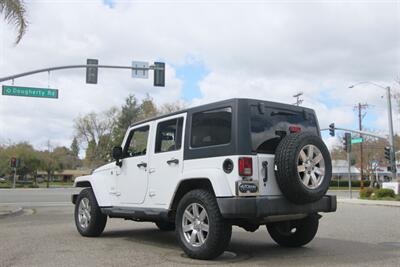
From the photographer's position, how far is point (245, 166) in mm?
6277

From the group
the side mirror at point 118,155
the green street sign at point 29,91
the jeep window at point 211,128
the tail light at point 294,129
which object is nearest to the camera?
the jeep window at point 211,128

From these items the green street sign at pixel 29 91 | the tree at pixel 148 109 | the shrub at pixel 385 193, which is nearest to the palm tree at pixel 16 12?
the green street sign at pixel 29 91

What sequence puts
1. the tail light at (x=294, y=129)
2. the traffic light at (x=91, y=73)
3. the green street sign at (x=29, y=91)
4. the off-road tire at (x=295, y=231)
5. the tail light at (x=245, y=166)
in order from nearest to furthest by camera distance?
the tail light at (x=245, y=166), the tail light at (x=294, y=129), the off-road tire at (x=295, y=231), the green street sign at (x=29, y=91), the traffic light at (x=91, y=73)

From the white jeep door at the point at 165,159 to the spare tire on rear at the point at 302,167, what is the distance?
1.64 m

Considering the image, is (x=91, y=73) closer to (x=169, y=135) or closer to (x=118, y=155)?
(x=118, y=155)

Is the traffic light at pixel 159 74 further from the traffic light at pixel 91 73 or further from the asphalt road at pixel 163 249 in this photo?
the asphalt road at pixel 163 249

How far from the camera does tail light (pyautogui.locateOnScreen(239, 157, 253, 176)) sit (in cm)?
624

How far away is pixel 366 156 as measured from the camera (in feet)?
240

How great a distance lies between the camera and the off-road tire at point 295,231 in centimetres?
766

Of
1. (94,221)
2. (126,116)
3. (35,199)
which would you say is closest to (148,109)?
(126,116)

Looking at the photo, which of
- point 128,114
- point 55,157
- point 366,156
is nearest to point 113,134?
point 128,114

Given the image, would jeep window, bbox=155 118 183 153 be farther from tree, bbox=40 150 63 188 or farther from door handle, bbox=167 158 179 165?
tree, bbox=40 150 63 188

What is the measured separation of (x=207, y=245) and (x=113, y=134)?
217 ft

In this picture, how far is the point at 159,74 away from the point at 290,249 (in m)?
15.0
